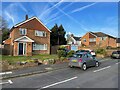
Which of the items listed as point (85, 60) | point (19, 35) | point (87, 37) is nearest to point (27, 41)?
point (19, 35)

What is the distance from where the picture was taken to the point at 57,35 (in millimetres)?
50500

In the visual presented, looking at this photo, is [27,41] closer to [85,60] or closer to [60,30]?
[85,60]

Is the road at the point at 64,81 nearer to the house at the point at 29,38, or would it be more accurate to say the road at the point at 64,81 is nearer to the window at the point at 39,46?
the house at the point at 29,38

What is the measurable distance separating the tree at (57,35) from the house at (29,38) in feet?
47.8

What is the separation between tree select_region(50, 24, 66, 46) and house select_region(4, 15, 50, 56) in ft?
47.8

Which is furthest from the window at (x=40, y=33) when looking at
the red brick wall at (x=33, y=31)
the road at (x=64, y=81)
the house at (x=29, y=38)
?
the road at (x=64, y=81)

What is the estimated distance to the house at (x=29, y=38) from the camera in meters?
29.0

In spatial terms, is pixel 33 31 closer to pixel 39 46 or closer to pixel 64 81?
pixel 39 46

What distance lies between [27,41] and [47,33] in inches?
260

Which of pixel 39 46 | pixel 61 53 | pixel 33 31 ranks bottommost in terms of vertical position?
pixel 61 53

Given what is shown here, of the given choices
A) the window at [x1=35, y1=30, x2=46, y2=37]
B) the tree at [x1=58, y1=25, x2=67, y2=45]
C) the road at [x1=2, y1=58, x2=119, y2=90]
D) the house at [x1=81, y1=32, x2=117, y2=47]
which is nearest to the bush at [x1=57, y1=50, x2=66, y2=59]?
the road at [x1=2, y1=58, x2=119, y2=90]

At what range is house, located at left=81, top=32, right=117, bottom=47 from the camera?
61562 mm

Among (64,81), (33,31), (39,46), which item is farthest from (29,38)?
(64,81)

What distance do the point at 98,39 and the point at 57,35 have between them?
1981 centimetres
